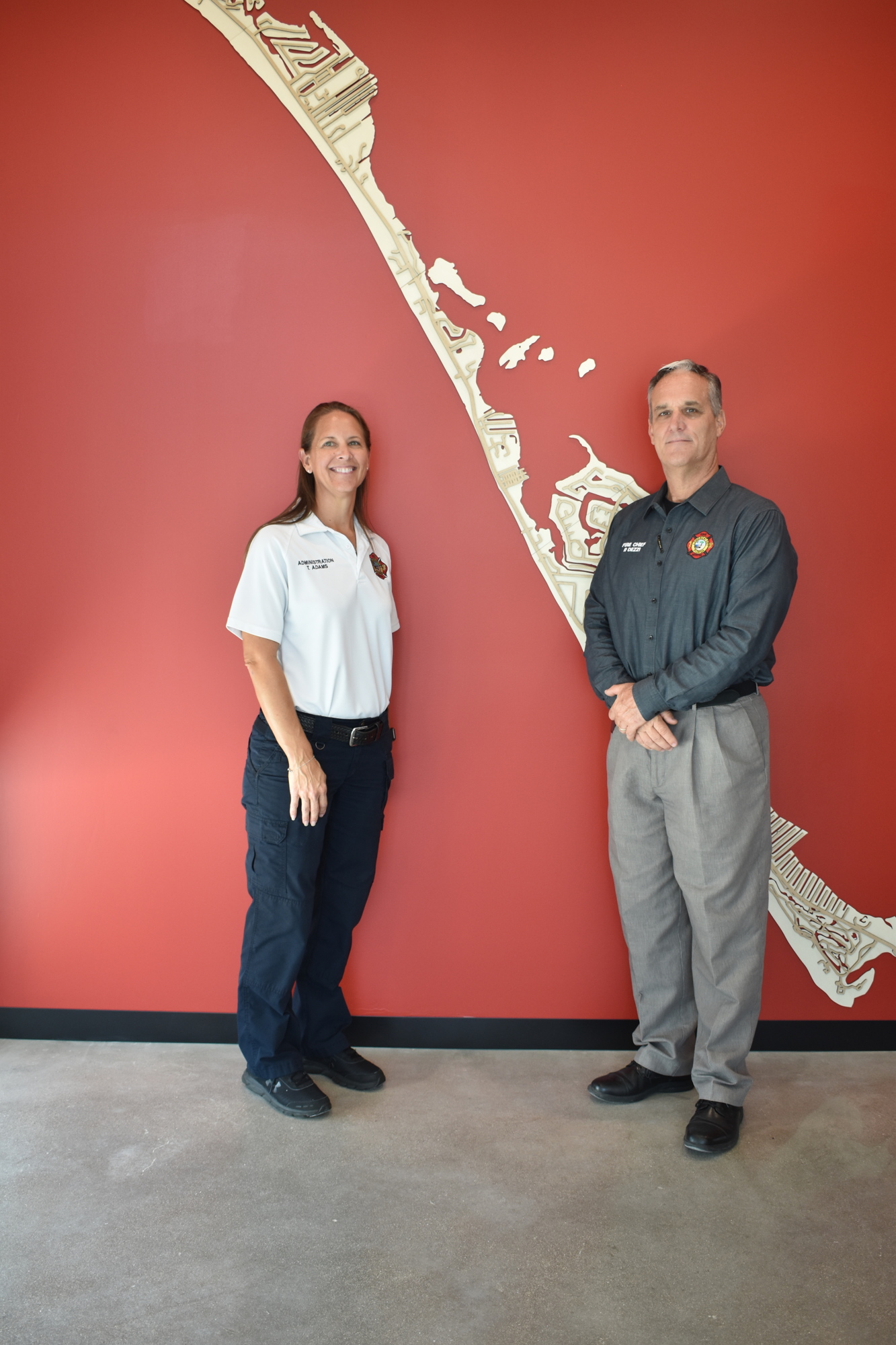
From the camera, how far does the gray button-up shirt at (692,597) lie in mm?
2057

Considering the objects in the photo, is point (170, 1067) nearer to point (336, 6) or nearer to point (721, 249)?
point (721, 249)

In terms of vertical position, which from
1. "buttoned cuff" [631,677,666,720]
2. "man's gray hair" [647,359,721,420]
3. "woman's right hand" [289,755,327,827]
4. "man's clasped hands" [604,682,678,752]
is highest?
"man's gray hair" [647,359,721,420]

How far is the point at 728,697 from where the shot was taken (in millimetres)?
2143

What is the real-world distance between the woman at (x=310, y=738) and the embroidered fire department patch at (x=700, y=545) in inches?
32.6

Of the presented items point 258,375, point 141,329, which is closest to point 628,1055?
point 258,375

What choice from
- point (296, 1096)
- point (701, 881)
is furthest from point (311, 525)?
point (296, 1096)

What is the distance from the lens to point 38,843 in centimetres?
260

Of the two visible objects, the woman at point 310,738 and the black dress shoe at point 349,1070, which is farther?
the black dress shoe at point 349,1070

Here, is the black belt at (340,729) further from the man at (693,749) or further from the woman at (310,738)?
A: the man at (693,749)

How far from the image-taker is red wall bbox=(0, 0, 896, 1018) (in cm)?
243

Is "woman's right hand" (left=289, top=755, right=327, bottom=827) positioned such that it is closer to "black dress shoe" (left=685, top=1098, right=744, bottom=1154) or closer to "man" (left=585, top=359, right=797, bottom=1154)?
"man" (left=585, top=359, right=797, bottom=1154)

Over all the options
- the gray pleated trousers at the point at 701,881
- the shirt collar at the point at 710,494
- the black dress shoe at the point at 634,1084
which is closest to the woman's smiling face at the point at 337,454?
the shirt collar at the point at 710,494

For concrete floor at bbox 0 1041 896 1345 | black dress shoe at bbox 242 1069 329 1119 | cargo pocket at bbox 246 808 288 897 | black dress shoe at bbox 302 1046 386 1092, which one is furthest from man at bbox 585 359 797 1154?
cargo pocket at bbox 246 808 288 897

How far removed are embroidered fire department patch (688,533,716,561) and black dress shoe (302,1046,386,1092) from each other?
166 cm
